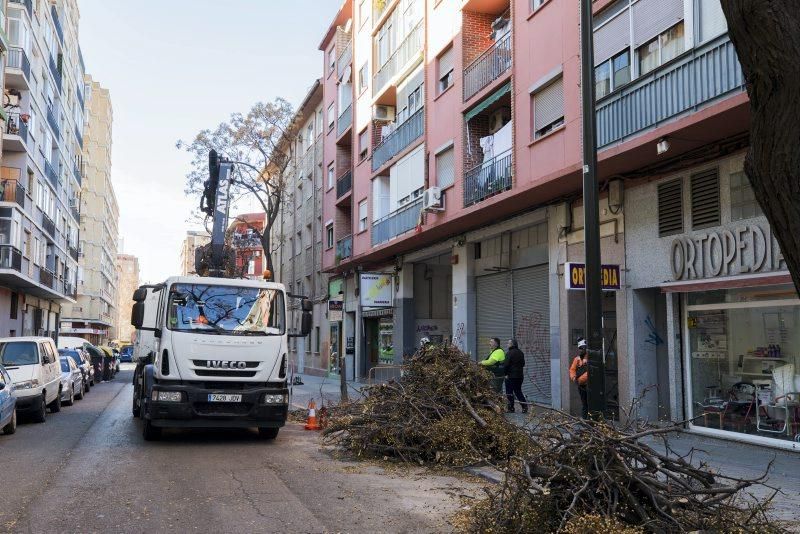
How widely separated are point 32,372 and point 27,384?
36cm

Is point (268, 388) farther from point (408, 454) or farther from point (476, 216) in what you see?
point (476, 216)

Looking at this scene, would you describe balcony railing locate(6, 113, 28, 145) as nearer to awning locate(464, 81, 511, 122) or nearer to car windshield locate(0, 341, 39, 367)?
car windshield locate(0, 341, 39, 367)

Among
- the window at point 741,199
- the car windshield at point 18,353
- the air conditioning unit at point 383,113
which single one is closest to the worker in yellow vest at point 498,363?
the window at point 741,199

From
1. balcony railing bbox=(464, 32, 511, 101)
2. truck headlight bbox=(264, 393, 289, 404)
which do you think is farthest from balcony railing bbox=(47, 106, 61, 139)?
truck headlight bbox=(264, 393, 289, 404)

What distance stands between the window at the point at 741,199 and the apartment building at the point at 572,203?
0.07ft

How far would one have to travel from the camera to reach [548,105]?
1570 centimetres

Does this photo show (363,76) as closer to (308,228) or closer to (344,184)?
(344,184)

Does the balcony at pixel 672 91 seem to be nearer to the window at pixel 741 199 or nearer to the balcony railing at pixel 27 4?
the window at pixel 741 199

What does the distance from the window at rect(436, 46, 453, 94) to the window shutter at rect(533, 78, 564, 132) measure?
4.96 meters

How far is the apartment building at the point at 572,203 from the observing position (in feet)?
37.0

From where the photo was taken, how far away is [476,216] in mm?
18422

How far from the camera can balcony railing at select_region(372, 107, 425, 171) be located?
74.9ft

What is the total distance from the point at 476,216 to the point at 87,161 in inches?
2601

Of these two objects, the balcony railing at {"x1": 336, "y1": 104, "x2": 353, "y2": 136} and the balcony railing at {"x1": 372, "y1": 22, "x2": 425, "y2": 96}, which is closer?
the balcony railing at {"x1": 372, "y1": 22, "x2": 425, "y2": 96}
